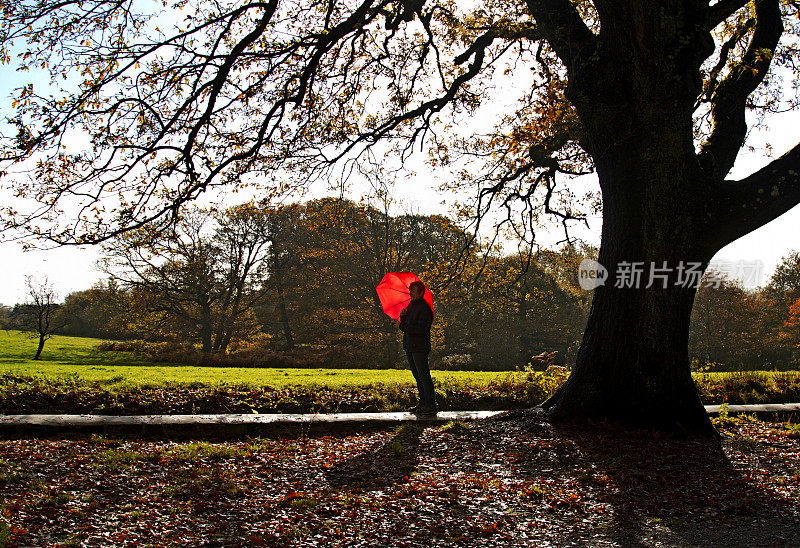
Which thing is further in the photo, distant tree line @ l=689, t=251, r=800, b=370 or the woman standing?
distant tree line @ l=689, t=251, r=800, b=370

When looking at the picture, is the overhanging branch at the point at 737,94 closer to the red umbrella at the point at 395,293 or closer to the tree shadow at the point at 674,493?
the tree shadow at the point at 674,493

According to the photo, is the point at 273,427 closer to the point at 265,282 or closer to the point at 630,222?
the point at 630,222

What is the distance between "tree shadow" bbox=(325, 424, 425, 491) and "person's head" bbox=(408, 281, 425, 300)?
7.48ft

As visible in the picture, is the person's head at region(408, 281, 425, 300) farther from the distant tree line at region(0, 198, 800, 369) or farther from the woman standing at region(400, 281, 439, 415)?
the distant tree line at region(0, 198, 800, 369)

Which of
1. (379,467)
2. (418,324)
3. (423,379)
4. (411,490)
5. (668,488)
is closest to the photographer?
(411,490)

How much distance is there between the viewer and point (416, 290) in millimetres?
8133

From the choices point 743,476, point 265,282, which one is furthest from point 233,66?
point 265,282

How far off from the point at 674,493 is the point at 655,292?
2950 mm

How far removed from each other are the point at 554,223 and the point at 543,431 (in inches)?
247

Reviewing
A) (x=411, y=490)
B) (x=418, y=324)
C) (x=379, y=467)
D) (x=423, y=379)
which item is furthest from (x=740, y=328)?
(x=411, y=490)

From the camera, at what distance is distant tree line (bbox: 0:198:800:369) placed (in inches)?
1033

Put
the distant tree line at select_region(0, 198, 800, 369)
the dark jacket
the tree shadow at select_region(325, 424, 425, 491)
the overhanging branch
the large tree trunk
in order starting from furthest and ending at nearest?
the distant tree line at select_region(0, 198, 800, 369), the dark jacket, the overhanging branch, the large tree trunk, the tree shadow at select_region(325, 424, 425, 491)

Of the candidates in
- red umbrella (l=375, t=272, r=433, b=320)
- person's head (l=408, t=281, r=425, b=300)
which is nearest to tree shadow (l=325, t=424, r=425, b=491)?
person's head (l=408, t=281, r=425, b=300)

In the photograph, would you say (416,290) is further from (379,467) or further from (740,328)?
(740,328)
